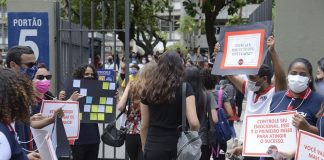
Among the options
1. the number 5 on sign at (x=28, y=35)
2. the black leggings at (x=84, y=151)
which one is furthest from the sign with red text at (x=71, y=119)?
the number 5 on sign at (x=28, y=35)

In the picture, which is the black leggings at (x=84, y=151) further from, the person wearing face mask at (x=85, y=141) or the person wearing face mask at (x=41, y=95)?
the person wearing face mask at (x=41, y=95)

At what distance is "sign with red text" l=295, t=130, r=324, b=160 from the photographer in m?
3.79

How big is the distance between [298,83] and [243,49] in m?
0.78

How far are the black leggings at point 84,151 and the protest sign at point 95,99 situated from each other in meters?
0.32

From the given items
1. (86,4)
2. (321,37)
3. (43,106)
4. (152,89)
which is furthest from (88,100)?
(86,4)

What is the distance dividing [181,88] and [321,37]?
264 centimetres

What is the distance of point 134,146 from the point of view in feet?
20.9

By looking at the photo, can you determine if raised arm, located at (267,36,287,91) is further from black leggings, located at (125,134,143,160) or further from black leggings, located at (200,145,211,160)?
black leggings, located at (125,134,143,160)

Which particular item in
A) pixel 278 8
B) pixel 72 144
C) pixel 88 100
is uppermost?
pixel 278 8

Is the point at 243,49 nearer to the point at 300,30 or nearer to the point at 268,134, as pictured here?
the point at 268,134

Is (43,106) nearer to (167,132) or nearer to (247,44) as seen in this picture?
(167,132)

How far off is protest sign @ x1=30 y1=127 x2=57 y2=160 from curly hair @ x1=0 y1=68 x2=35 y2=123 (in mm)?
604

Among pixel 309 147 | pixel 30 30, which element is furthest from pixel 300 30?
pixel 30 30

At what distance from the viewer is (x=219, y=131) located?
6770mm
